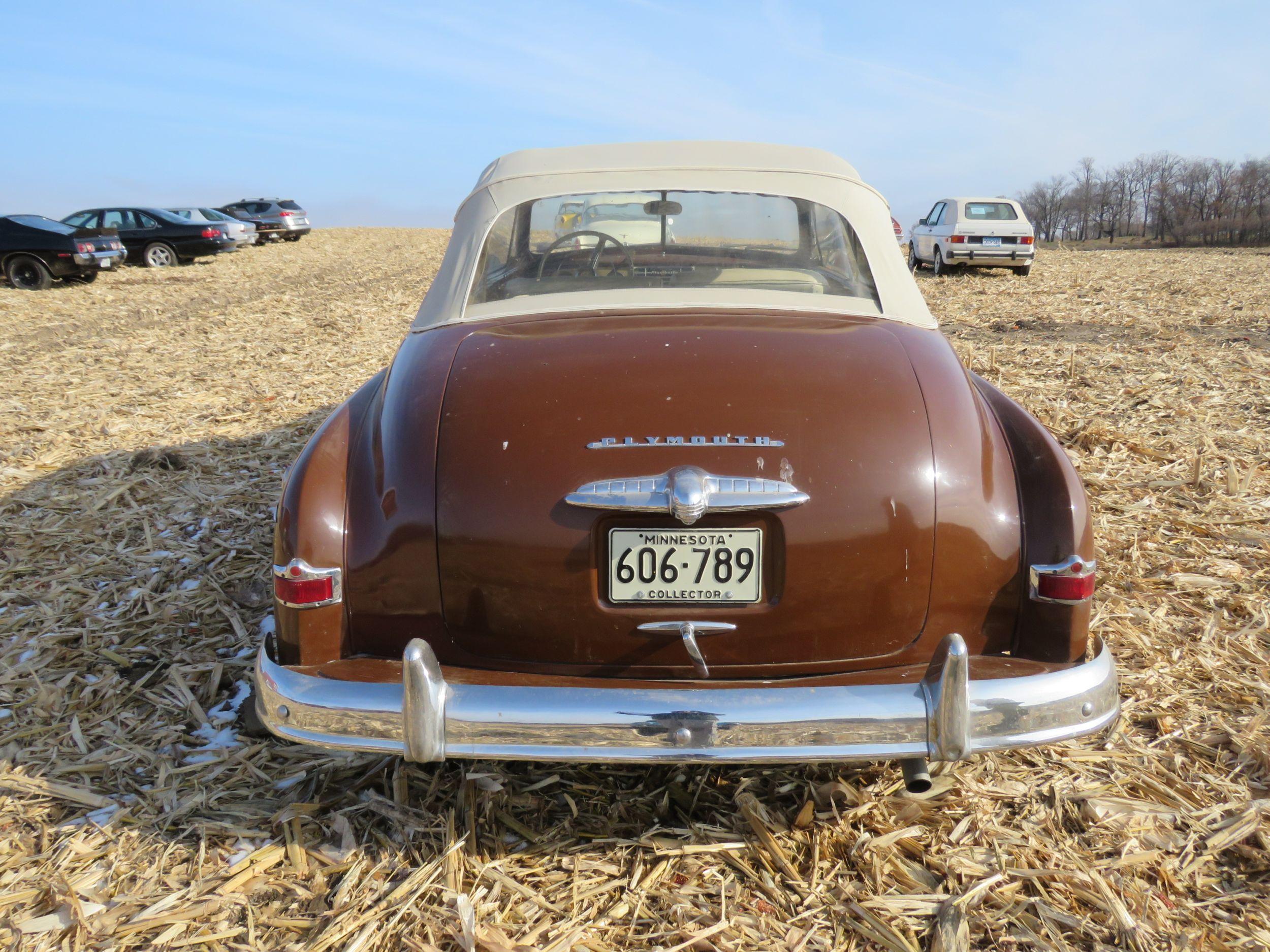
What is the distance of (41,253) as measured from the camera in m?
16.9

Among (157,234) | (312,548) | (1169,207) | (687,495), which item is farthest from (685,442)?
(1169,207)

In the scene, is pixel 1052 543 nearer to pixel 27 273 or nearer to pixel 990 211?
pixel 990 211

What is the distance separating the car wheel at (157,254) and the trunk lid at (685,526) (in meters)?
23.0

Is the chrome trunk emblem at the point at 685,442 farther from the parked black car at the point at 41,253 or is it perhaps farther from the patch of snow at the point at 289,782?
the parked black car at the point at 41,253

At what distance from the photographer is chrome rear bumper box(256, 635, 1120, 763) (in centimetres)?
216

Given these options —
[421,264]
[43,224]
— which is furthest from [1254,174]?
[43,224]

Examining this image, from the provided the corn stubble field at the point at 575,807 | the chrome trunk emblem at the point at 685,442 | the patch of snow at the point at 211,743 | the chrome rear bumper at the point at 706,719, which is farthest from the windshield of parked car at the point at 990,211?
the patch of snow at the point at 211,743

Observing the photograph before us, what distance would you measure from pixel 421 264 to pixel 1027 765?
2177 cm

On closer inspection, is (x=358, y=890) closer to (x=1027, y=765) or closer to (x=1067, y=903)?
(x=1067, y=903)

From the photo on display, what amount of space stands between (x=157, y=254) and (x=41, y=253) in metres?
5.38

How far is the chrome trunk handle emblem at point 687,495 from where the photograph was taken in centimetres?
220

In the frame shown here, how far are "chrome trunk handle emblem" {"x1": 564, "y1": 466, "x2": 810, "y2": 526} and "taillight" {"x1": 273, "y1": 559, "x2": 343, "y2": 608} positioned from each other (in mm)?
698

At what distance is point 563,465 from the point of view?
91.4 inches

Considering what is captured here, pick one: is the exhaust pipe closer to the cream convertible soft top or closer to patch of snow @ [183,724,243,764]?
the cream convertible soft top
